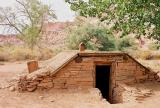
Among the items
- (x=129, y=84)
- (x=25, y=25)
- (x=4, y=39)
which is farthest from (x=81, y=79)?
(x=4, y=39)

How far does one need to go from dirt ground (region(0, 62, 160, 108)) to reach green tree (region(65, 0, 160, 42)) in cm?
255

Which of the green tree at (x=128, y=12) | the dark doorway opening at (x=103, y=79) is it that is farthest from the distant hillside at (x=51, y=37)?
the green tree at (x=128, y=12)

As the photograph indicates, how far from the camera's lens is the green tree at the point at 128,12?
12.5m

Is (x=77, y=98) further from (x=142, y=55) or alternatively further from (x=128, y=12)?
(x=142, y=55)

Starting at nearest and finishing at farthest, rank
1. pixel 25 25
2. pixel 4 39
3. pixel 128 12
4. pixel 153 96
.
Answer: pixel 128 12 → pixel 153 96 → pixel 25 25 → pixel 4 39

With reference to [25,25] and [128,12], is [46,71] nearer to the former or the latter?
[128,12]

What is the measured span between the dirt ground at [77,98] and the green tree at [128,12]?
8.36ft

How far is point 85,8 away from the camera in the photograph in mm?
14523

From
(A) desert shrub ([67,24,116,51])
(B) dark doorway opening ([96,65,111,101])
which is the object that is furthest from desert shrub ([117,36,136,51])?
(B) dark doorway opening ([96,65,111,101])

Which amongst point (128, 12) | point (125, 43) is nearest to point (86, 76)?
point (128, 12)

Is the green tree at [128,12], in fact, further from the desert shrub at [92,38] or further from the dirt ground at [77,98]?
the desert shrub at [92,38]

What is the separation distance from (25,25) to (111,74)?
2384cm

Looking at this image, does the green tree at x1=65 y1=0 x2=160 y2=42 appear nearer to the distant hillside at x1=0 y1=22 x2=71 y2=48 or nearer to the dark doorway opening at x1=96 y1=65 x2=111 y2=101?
the dark doorway opening at x1=96 y1=65 x2=111 y2=101

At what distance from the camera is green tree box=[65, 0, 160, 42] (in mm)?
12530
